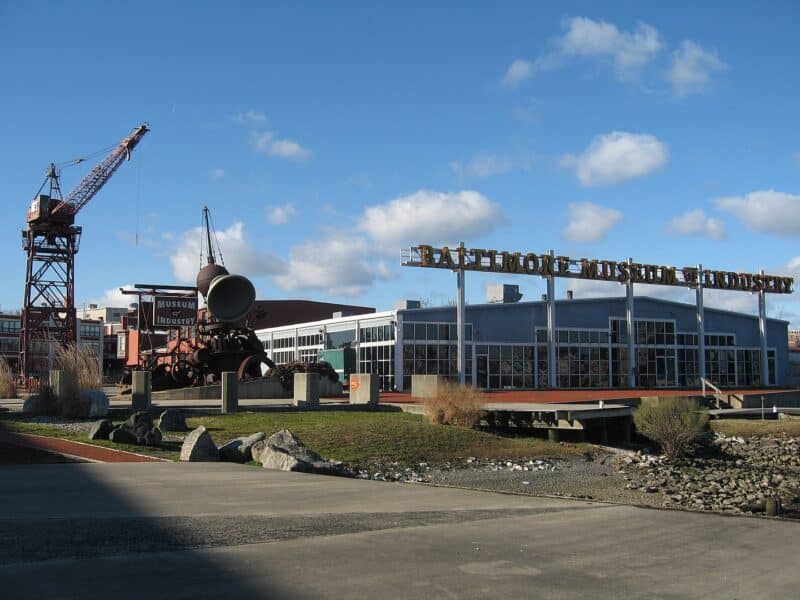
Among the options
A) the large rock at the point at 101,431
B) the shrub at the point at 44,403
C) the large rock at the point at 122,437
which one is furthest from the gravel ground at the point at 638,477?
the shrub at the point at 44,403

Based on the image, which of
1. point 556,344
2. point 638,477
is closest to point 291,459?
point 638,477

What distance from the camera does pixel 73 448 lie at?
1658cm

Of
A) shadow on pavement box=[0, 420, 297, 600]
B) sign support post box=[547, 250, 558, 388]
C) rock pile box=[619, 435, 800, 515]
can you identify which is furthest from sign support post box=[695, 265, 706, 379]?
shadow on pavement box=[0, 420, 297, 600]

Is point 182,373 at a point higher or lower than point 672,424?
higher

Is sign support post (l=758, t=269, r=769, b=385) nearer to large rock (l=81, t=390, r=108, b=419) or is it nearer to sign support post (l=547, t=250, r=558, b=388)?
sign support post (l=547, t=250, r=558, b=388)

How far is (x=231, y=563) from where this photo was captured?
6.87m

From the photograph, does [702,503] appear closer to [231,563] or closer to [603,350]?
[231,563]

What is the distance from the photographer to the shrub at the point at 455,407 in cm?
2538

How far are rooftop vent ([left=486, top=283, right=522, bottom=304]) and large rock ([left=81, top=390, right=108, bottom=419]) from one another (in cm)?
3311

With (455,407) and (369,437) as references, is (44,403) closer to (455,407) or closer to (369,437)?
(369,437)

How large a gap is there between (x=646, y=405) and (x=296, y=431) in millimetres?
13565

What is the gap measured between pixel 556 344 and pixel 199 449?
40.4 meters

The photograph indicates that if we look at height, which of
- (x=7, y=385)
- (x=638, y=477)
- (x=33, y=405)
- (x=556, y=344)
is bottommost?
(x=638, y=477)

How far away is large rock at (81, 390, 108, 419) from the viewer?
24.2 m
